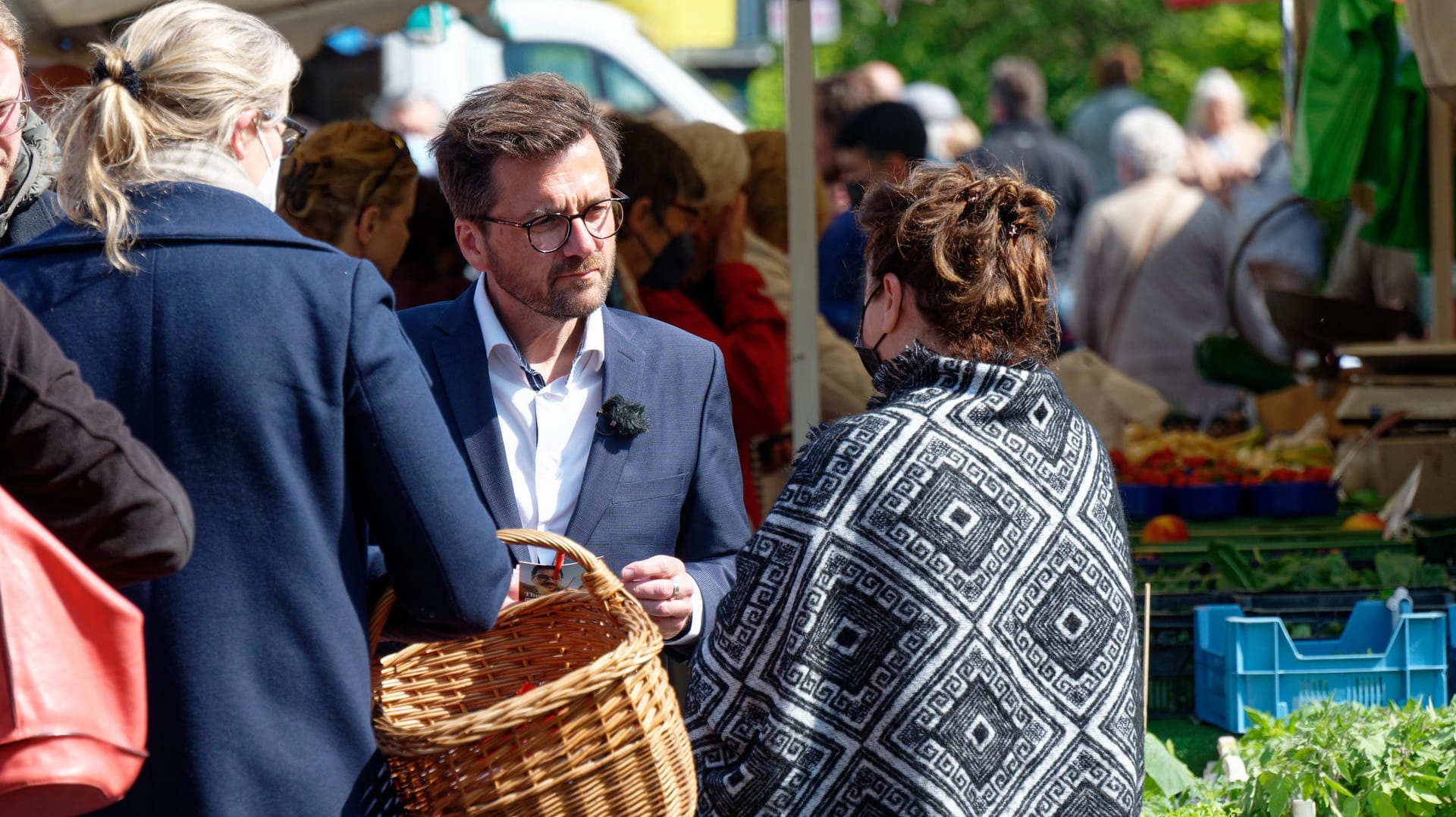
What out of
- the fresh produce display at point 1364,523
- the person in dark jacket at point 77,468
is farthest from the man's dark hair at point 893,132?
the person in dark jacket at point 77,468

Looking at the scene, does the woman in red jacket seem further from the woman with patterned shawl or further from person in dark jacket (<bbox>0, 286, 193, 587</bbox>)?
person in dark jacket (<bbox>0, 286, 193, 587</bbox>)

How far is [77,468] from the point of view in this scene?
1257 millimetres

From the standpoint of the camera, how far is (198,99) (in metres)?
1.60

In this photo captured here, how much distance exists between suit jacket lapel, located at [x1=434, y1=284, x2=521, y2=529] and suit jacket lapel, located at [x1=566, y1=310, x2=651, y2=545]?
0.10 meters

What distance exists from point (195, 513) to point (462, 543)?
269mm

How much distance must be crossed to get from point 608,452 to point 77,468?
40.1 inches

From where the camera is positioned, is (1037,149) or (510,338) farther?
(1037,149)

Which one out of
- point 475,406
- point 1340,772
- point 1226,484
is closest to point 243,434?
point 475,406

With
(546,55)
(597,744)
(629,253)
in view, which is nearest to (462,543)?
(597,744)

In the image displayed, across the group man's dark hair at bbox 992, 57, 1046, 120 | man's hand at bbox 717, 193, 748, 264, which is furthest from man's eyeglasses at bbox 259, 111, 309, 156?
man's dark hair at bbox 992, 57, 1046, 120

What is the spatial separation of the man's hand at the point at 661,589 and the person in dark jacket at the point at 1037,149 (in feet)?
18.9

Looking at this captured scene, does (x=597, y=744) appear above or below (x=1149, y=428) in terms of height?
above

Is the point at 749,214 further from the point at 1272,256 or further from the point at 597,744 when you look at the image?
the point at 1272,256

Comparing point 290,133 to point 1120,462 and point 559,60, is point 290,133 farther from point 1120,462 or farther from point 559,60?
point 559,60
